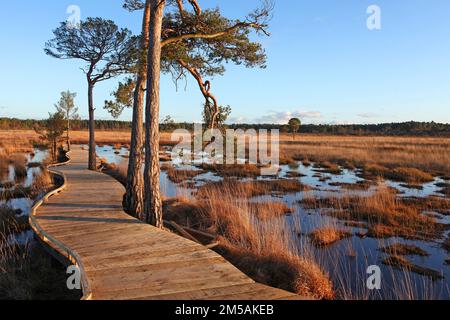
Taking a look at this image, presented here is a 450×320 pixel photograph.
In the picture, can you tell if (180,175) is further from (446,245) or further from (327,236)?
(446,245)

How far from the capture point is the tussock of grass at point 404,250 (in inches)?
305

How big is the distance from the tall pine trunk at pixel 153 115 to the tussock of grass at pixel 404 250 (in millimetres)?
5648

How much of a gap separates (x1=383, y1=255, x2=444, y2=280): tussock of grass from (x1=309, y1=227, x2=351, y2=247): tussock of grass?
59.0 inches

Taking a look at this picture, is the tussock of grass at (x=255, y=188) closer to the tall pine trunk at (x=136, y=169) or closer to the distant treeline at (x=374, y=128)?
the tall pine trunk at (x=136, y=169)

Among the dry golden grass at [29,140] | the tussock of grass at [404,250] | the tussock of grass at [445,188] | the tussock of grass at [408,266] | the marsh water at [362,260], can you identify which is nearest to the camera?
the marsh water at [362,260]

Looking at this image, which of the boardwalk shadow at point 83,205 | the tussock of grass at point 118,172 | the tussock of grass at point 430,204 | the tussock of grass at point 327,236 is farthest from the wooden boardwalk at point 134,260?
the tussock of grass at point 430,204

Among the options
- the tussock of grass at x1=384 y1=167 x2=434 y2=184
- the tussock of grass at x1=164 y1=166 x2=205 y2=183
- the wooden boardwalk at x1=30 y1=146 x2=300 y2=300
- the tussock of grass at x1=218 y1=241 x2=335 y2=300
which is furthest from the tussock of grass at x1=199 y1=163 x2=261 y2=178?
the tussock of grass at x1=218 y1=241 x2=335 y2=300

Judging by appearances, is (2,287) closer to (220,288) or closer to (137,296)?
(137,296)

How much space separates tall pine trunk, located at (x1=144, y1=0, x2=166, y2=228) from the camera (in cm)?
737

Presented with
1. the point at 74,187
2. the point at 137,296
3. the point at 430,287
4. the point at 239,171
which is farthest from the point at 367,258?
the point at 239,171

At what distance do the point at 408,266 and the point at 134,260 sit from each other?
19.1 ft

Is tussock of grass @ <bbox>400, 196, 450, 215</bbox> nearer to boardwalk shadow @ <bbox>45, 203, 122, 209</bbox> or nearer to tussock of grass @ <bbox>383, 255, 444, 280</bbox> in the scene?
tussock of grass @ <bbox>383, 255, 444, 280</bbox>

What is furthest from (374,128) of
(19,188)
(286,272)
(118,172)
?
(286,272)

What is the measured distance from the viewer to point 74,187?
468 inches
